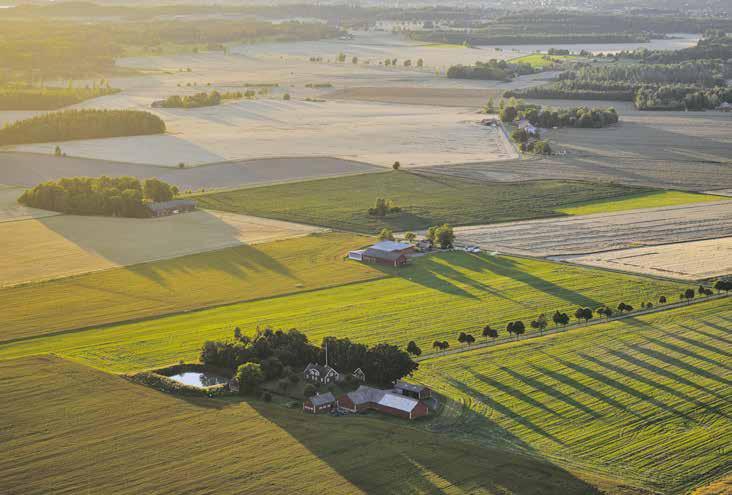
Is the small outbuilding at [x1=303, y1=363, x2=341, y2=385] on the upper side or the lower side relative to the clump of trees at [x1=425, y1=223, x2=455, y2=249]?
lower

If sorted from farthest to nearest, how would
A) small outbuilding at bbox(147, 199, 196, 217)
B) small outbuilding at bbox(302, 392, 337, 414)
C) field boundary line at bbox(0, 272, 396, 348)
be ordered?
small outbuilding at bbox(147, 199, 196, 217)
field boundary line at bbox(0, 272, 396, 348)
small outbuilding at bbox(302, 392, 337, 414)

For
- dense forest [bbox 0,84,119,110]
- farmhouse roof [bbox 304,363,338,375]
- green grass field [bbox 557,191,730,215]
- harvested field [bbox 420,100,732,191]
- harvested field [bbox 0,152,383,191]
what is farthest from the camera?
dense forest [bbox 0,84,119,110]

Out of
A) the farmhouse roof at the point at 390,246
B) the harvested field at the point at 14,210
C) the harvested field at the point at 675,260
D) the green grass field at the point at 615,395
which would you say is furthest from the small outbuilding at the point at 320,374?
the harvested field at the point at 14,210

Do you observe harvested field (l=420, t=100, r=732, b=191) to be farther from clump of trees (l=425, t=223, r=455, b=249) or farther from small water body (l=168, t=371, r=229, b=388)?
small water body (l=168, t=371, r=229, b=388)

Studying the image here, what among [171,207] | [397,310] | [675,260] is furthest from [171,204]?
[675,260]

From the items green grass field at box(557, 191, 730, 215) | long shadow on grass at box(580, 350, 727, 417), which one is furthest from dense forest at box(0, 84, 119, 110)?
long shadow on grass at box(580, 350, 727, 417)

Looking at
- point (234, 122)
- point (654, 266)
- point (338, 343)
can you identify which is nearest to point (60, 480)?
point (338, 343)

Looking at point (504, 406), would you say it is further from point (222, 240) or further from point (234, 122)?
point (234, 122)
